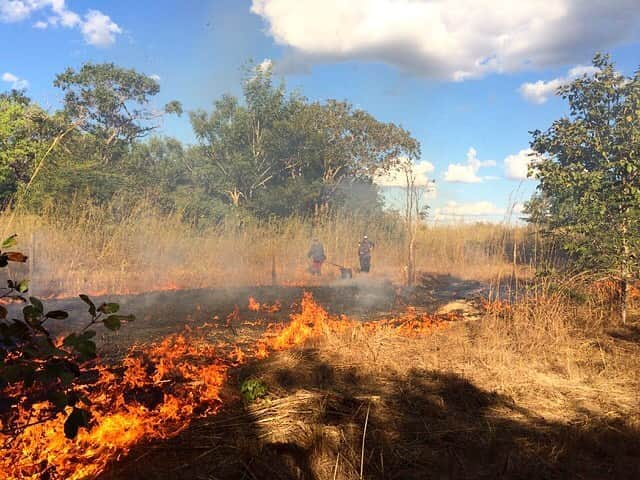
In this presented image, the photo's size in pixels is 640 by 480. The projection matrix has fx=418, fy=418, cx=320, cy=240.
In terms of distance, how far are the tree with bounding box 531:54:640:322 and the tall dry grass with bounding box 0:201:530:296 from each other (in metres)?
1.14

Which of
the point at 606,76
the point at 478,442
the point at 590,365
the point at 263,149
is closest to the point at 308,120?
the point at 263,149

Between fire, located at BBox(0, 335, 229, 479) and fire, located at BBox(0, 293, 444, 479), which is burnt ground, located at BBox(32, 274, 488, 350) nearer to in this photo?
fire, located at BBox(0, 293, 444, 479)

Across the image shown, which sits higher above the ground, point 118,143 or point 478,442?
point 118,143

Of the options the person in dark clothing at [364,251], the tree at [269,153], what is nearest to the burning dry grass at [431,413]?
the person in dark clothing at [364,251]

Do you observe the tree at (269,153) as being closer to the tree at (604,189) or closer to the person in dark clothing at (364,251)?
the person in dark clothing at (364,251)

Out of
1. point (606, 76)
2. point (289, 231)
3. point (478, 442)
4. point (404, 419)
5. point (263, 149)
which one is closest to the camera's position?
point (478, 442)

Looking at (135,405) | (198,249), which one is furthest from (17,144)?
(135,405)

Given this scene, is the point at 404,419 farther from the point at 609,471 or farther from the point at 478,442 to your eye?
the point at 609,471

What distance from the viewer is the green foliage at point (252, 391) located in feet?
12.9

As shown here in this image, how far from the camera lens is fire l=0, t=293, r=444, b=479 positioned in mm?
2973

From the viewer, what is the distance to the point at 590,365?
17.0ft

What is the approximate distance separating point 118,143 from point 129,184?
4.28m

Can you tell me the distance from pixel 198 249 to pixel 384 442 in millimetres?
11428

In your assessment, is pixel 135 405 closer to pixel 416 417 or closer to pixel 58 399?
pixel 58 399
